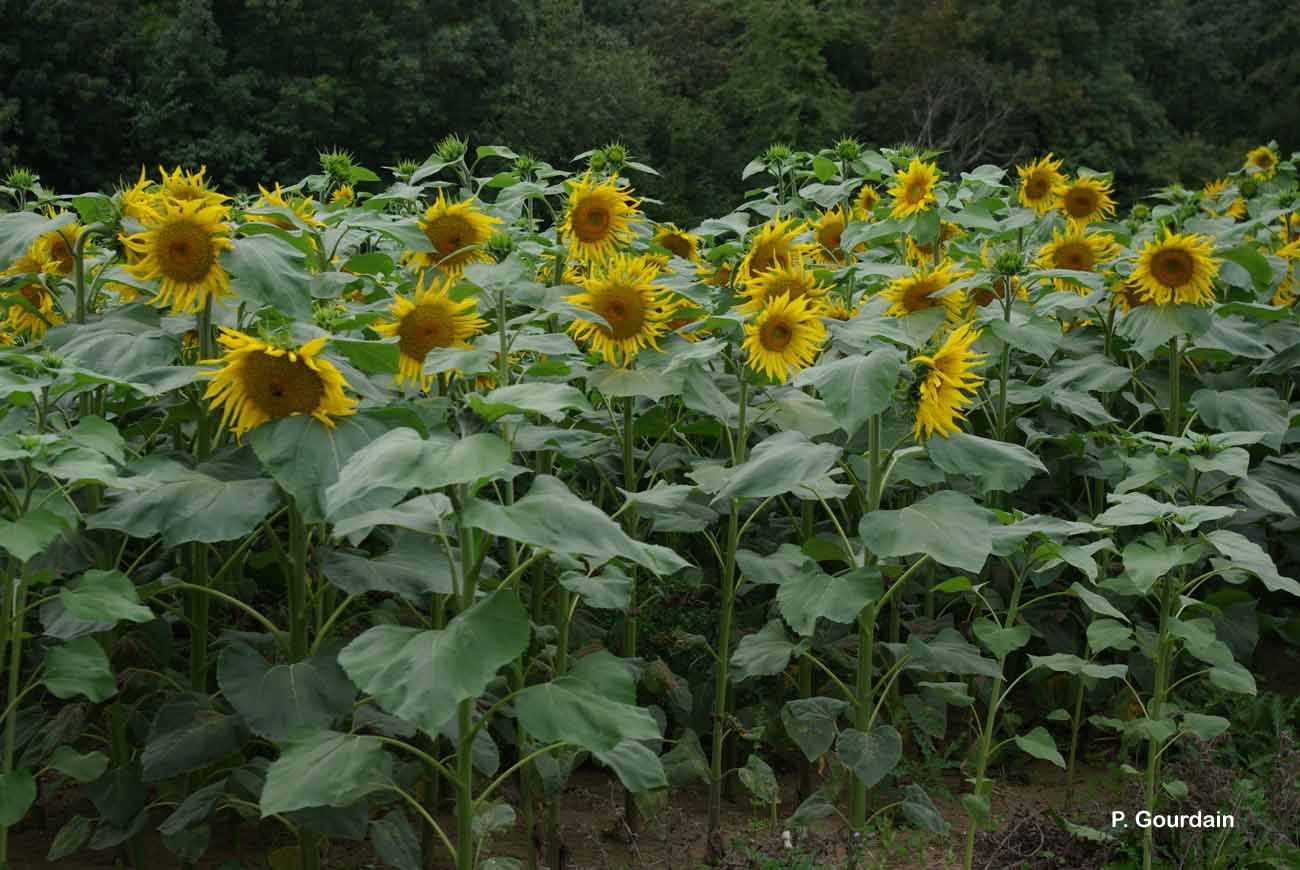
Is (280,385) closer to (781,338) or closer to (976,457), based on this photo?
(781,338)

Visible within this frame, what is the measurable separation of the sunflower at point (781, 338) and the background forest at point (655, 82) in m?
21.6

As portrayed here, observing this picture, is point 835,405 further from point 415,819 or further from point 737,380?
point 415,819

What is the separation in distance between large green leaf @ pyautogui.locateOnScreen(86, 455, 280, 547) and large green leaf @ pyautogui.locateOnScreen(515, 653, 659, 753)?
2.25ft

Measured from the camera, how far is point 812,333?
3830 millimetres

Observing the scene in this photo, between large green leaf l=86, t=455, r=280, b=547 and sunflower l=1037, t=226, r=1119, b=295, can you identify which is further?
sunflower l=1037, t=226, r=1119, b=295

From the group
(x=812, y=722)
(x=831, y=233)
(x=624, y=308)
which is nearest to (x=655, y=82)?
(x=831, y=233)

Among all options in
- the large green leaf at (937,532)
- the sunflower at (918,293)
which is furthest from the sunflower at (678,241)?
the large green leaf at (937,532)

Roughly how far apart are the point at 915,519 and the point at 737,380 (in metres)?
1.03

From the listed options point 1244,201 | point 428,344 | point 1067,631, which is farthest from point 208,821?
point 1244,201

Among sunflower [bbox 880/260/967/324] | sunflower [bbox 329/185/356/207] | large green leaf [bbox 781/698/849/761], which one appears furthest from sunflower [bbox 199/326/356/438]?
sunflower [bbox 329/185/356/207]

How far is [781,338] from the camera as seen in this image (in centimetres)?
384

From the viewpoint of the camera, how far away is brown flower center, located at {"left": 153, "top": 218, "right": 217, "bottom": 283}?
331 cm

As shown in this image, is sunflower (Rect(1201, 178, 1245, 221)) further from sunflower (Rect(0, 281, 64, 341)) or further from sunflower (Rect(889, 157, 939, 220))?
sunflower (Rect(0, 281, 64, 341))

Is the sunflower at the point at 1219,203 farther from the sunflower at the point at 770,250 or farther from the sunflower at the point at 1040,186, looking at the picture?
the sunflower at the point at 770,250
